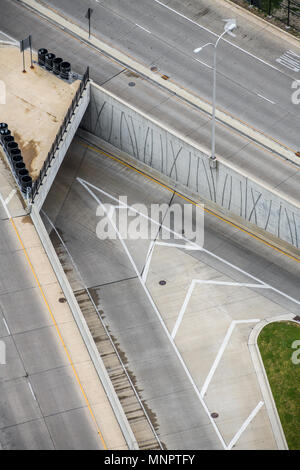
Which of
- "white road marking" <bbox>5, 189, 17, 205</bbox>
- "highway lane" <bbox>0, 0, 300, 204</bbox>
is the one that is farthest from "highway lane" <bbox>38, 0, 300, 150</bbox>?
"white road marking" <bbox>5, 189, 17, 205</bbox>

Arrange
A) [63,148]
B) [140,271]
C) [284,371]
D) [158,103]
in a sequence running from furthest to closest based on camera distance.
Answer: [158,103], [63,148], [140,271], [284,371]

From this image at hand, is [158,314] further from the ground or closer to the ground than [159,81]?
closer to the ground

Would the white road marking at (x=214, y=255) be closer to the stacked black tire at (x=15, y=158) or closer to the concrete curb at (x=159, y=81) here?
the stacked black tire at (x=15, y=158)

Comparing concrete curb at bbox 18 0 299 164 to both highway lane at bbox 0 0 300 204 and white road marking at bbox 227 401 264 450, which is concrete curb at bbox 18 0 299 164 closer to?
highway lane at bbox 0 0 300 204

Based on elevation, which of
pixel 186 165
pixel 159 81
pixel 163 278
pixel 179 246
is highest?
pixel 159 81

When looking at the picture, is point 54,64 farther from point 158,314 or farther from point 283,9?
point 283,9

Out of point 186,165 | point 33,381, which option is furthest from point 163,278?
point 33,381

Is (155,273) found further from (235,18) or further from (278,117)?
(235,18)
